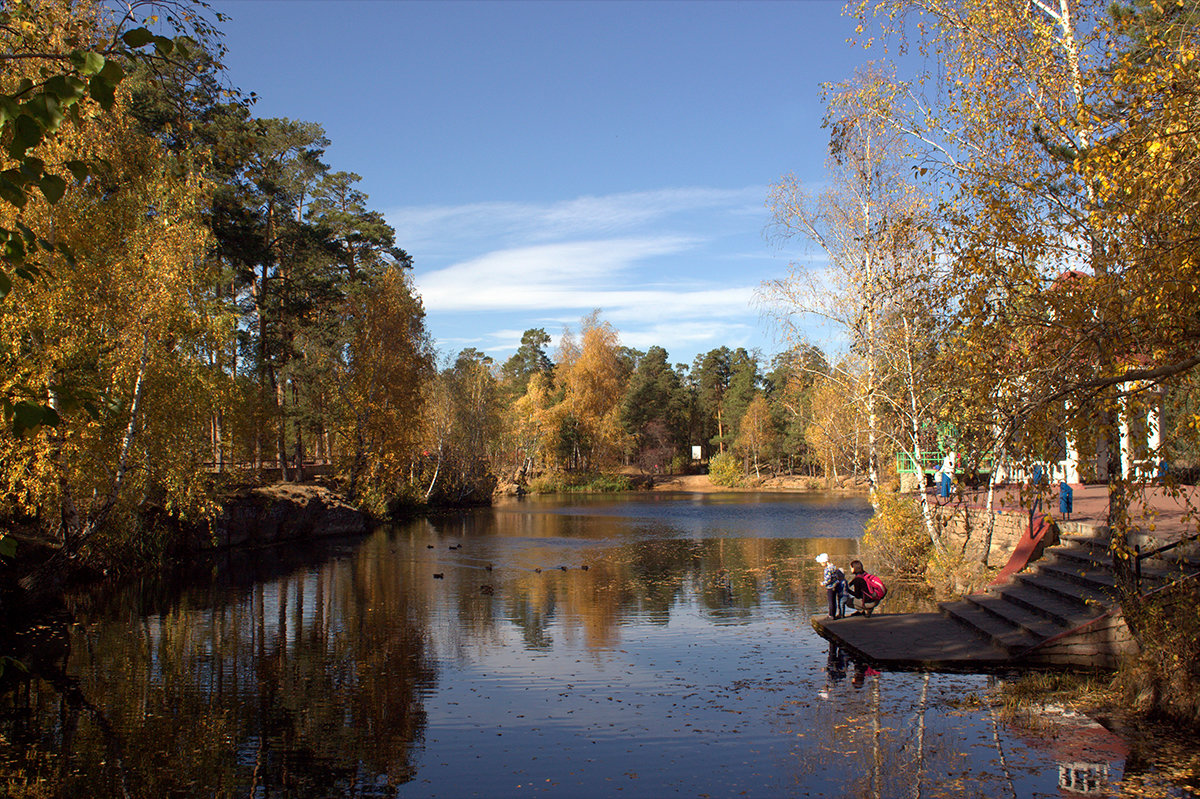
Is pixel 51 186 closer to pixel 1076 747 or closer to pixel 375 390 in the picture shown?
pixel 1076 747

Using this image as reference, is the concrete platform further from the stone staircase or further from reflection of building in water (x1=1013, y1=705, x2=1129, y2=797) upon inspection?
reflection of building in water (x1=1013, y1=705, x2=1129, y2=797)

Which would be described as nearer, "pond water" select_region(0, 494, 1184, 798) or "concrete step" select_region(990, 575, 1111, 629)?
"pond water" select_region(0, 494, 1184, 798)

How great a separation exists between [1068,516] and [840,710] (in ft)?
32.4

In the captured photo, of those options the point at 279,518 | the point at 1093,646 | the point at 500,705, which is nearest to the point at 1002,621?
the point at 1093,646

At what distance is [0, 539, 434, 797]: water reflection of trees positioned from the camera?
333 inches

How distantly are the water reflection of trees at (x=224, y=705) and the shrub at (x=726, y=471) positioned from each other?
65211 millimetres

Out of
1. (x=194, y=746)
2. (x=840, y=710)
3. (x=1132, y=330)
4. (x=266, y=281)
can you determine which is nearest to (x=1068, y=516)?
(x=840, y=710)

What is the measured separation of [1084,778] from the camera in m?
7.79

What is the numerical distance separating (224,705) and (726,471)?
240 ft

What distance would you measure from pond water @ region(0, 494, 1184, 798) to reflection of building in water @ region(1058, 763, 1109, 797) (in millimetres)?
24

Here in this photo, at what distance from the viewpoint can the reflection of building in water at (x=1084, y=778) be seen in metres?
7.50

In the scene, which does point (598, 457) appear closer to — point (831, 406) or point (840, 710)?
point (831, 406)

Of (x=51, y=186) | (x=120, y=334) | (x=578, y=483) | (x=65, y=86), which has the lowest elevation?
(x=578, y=483)

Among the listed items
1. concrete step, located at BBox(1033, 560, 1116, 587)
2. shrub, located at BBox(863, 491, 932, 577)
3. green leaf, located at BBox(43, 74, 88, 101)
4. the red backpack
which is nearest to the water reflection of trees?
green leaf, located at BBox(43, 74, 88, 101)
